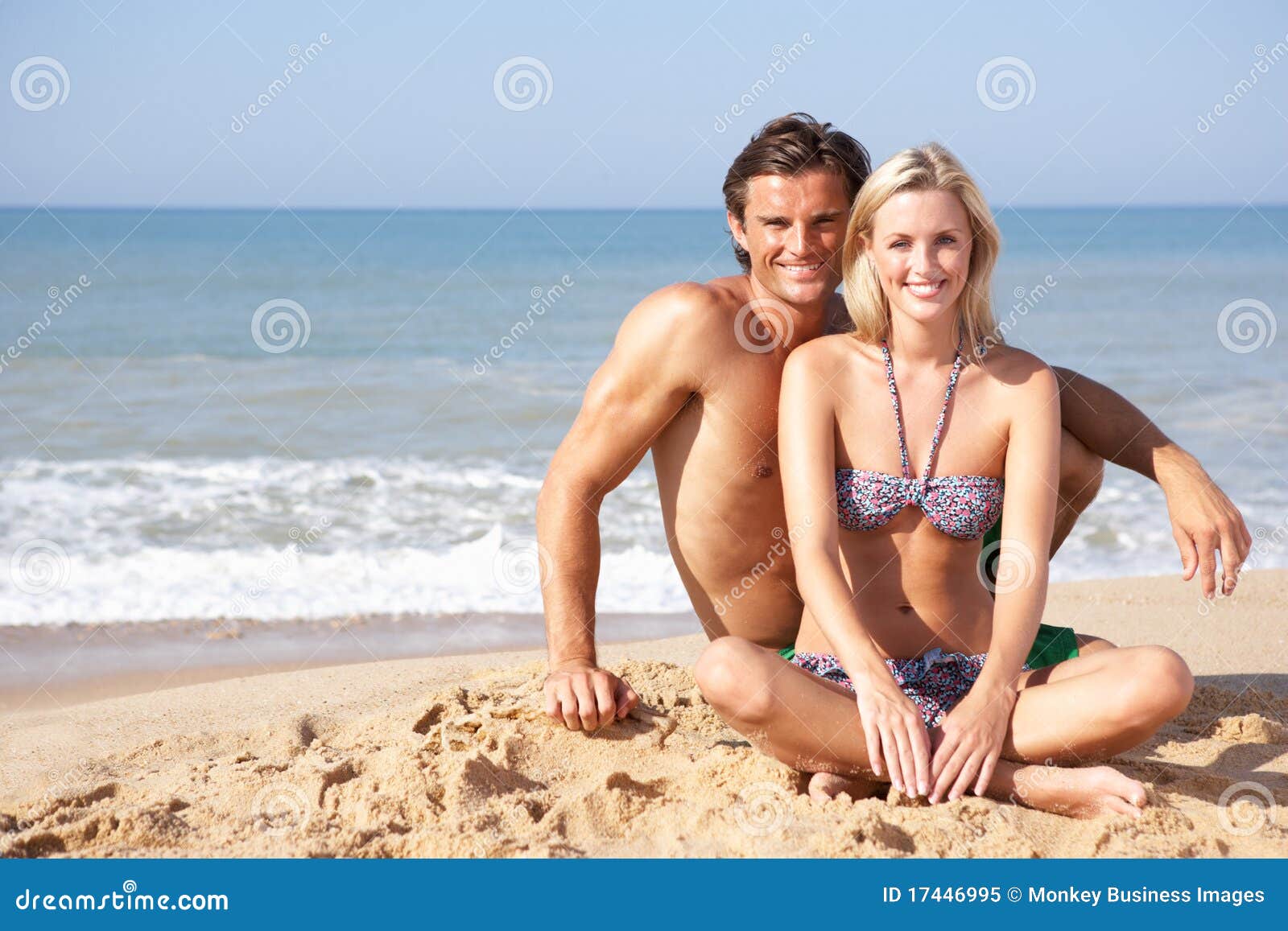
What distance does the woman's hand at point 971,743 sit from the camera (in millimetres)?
2744

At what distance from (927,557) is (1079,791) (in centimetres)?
73

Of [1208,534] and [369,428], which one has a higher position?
[369,428]

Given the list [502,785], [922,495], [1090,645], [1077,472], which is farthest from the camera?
[1077,472]

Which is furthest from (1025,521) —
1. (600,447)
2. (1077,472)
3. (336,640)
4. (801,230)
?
(336,640)

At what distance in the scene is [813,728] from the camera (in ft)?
9.31

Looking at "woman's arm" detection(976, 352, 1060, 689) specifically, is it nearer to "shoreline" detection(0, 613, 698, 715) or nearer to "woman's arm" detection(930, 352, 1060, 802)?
"woman's arm" detection(930, 352, 1060, 802)

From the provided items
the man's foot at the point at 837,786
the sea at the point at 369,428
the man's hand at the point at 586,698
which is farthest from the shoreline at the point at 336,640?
the man's foot at the point at 837,786

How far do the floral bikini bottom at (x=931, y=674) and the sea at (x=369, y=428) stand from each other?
2.93ft

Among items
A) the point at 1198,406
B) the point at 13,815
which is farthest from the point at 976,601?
the point at 1198,406

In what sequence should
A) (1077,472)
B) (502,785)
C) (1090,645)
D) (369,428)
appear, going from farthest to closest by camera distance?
(369,428), (1077,472), (1090,645), (502,785)

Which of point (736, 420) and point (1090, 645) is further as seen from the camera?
point (1090, 645)

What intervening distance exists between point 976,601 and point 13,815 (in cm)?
257

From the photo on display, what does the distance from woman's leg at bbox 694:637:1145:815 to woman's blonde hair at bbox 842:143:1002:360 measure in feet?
3.28

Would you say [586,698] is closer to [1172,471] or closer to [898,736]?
[898,736]
